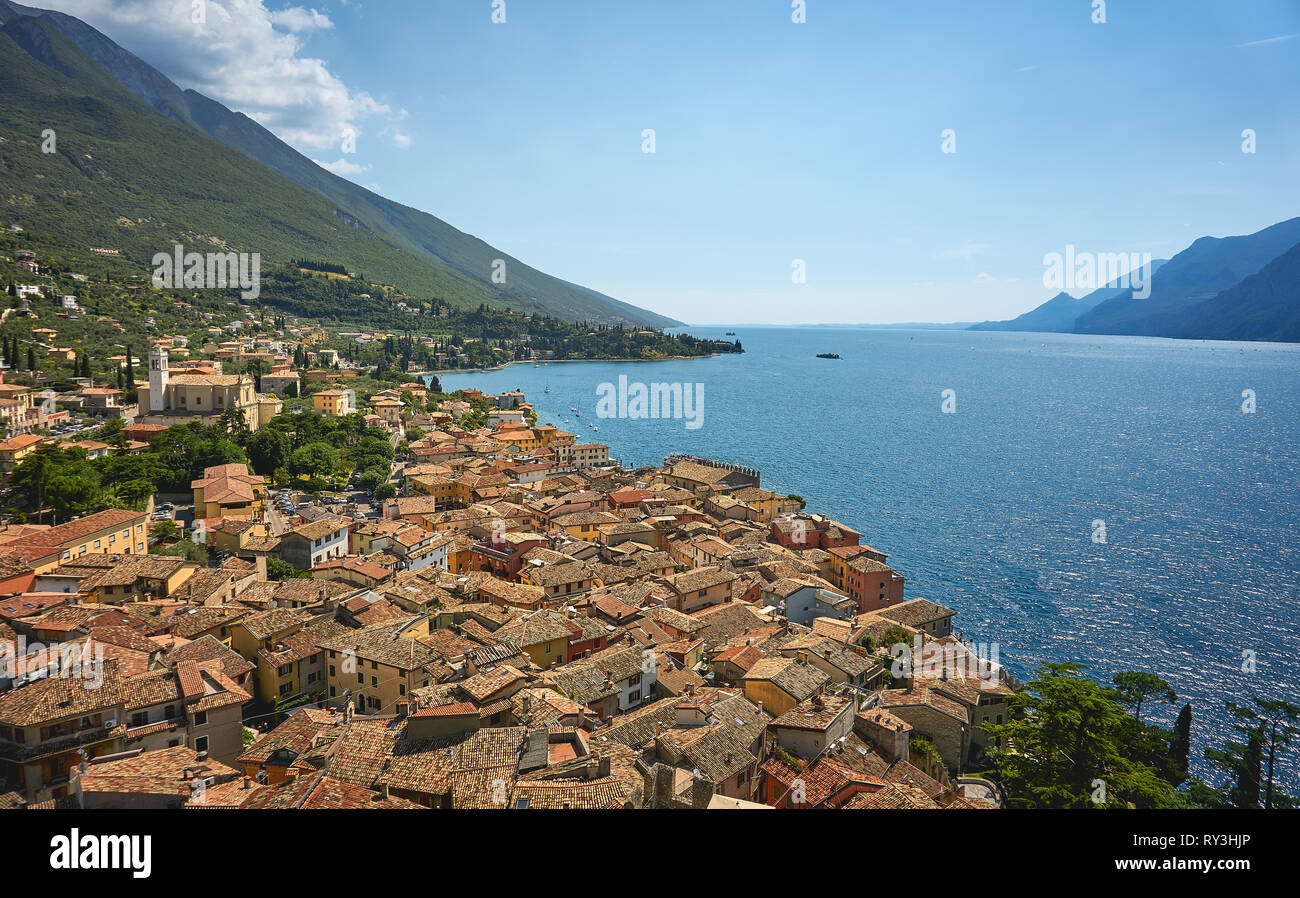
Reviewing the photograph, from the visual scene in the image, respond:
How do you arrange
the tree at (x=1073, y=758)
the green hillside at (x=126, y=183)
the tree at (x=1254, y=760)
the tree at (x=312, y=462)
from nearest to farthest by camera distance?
the tree at (x=1073, y=758) < the tree at (x=1254, y=760) < the tree at (x=312, y=462) < the green hillside at (x=126, y=183)

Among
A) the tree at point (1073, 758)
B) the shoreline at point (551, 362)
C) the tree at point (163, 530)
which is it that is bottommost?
the tree at point (1073, 758)

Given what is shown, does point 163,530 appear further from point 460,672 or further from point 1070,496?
point 1070,496

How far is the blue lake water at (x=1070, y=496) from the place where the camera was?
28125mm

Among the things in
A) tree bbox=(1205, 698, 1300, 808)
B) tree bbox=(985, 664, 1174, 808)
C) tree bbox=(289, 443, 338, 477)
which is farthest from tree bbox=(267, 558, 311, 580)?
tree bbox=(1205, 698, 1300, 808)

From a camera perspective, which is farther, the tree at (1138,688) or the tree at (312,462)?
the tree at (312,462)

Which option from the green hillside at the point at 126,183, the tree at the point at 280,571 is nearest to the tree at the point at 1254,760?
the tree at the point at 280,571

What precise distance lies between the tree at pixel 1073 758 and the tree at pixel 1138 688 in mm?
5813

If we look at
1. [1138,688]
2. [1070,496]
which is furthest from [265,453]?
[1070,496]

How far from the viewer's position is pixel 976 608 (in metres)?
30.9

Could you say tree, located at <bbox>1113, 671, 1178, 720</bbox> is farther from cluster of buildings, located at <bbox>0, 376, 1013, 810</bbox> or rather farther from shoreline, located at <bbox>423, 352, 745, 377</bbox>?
shoreline, located at <bbox>423, 352, 745, 377</bbox>

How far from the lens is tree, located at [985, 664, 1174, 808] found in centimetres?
1472

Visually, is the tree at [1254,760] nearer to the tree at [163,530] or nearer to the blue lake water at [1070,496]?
the blue lake water at [1070,496]

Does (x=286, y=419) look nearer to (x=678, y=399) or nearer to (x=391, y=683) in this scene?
(x=391, y=683)

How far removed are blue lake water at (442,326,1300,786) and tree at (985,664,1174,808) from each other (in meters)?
7.81
